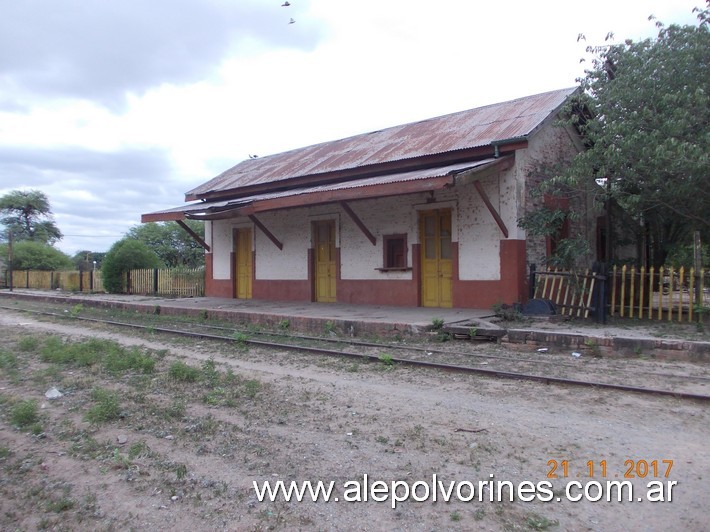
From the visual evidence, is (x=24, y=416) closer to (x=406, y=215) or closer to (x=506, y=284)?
(x=506, y=284)

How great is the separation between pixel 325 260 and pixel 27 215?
51.7 metres

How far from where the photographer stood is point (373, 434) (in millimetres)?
4875

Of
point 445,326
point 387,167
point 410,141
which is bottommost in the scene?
point 445,326

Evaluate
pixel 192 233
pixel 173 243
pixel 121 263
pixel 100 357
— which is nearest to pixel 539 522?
pixel 100 357

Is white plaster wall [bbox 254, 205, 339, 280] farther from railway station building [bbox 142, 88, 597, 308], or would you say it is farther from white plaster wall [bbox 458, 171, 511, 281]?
white plaster wall [bbox 458, 171, 511, 281]

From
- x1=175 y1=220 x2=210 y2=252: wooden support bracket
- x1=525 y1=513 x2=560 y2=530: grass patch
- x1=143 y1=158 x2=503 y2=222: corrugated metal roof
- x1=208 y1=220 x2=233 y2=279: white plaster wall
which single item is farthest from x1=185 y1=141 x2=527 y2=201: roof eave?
x1=525 y1=513 x2=560 y2=530: grass patch

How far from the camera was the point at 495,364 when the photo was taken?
26.8ft

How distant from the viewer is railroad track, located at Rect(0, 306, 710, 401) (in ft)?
21.8

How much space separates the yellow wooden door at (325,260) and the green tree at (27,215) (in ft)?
157

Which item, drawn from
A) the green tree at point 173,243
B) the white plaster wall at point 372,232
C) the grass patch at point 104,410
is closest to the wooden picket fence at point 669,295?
the white plaster wall at point 372,232

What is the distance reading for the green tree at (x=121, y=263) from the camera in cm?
2547

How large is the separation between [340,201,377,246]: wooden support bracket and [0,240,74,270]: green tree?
3265 centimetres

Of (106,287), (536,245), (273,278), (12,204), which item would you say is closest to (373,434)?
(536,245)

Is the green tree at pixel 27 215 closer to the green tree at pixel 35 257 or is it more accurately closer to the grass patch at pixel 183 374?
the green tree at pixel 35 257
